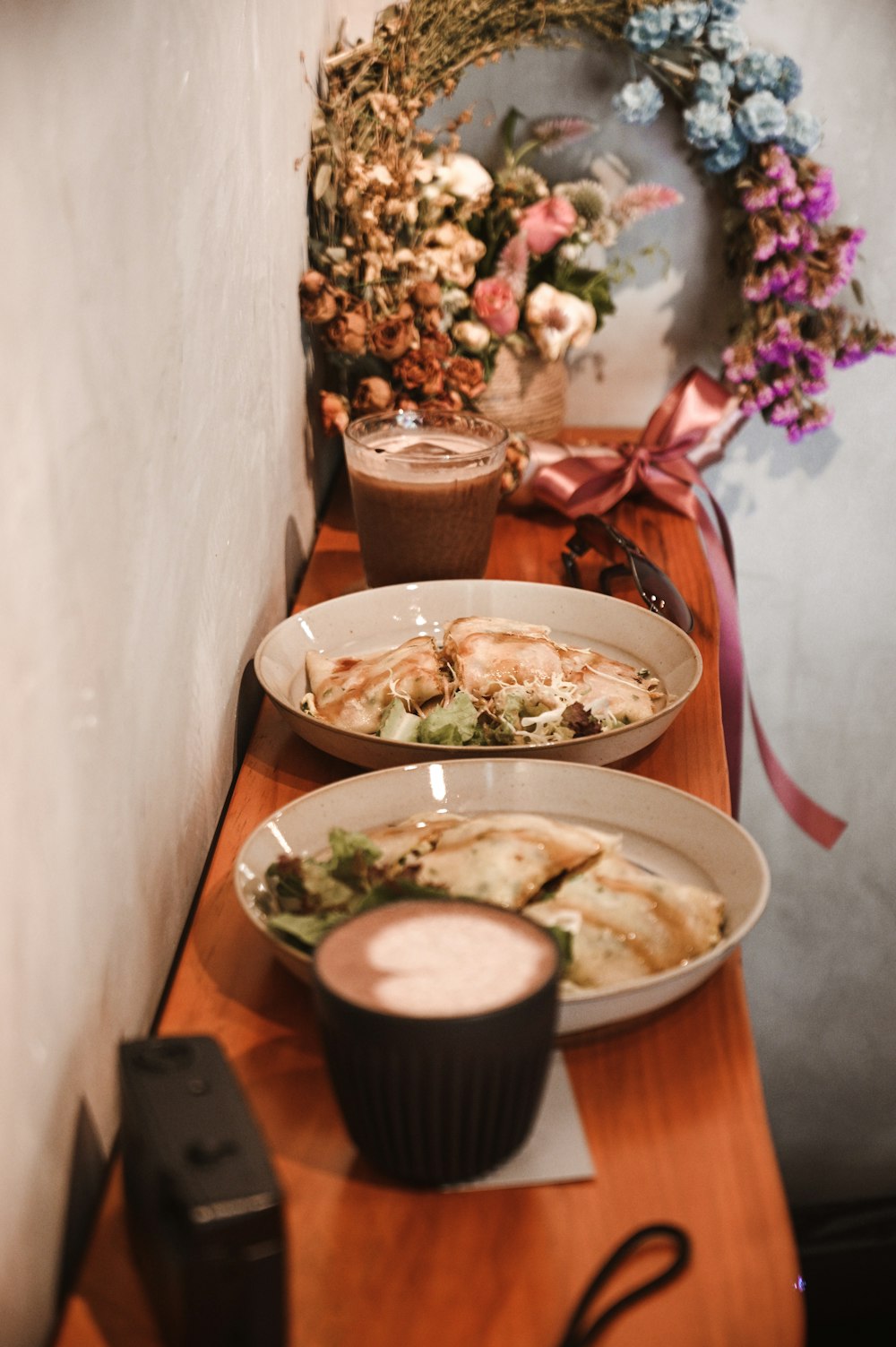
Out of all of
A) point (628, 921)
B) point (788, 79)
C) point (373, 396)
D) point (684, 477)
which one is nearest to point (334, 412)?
point (373, 396)

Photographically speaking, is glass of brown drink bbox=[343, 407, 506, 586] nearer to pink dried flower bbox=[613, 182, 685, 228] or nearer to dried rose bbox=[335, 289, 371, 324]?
dried rose bbox=[335, 289, 371, 324]

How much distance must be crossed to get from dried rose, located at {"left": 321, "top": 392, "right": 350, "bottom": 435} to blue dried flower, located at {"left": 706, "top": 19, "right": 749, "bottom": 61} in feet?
2.40

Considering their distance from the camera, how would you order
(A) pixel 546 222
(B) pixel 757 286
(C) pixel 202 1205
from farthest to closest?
1. (B) pixel 757 286
2. (A) pixel 546 222
3. (C) pixel 202 1205

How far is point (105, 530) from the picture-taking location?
68cm

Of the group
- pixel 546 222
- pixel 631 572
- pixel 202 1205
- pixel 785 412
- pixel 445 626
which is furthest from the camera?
pixel 785 412

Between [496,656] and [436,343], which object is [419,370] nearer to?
[436,343]

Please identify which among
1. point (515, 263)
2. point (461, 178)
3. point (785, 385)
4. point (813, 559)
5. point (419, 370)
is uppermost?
point (461, 178)

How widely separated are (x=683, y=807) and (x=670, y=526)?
32.3 inches

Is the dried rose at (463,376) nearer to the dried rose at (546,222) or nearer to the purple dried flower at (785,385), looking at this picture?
the dried rose at (546,222)

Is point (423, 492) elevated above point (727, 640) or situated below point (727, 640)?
above

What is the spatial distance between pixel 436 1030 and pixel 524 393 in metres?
1.31

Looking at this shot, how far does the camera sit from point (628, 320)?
196 centimetres

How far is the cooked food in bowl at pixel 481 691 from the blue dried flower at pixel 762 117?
0.99 m

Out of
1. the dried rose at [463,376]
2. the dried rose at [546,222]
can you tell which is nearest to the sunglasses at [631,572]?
the dried rose at [463,376]
